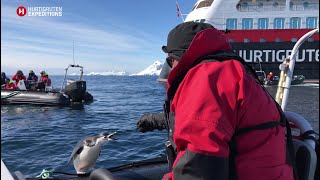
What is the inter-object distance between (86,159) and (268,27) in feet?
106

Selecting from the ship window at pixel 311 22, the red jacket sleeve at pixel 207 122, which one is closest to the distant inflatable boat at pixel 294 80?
the ship window at pixel 311 22

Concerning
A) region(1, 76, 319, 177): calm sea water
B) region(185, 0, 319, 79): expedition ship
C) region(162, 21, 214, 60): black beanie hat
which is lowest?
region(1, 76, 319, 177): calm sea water

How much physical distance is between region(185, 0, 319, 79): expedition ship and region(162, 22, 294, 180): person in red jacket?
1174 inches

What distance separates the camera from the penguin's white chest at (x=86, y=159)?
3559mm

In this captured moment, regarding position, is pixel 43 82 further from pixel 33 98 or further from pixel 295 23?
pixel 295 23

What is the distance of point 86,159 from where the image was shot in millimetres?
3551

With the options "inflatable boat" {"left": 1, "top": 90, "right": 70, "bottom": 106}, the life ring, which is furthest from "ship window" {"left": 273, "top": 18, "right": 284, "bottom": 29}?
the life ring

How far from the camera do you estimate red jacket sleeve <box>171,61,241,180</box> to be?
1.29 metres

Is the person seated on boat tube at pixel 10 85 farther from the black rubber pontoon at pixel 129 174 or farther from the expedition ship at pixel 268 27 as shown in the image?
the expedition ship at pixel 268 27

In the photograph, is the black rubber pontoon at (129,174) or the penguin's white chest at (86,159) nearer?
the black rubber pontoon at (129,174)

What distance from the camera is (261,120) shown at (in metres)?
1.41

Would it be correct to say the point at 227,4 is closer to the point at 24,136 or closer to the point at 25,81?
the point at 25,81

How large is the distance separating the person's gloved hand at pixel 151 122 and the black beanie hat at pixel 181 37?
0.97 metres

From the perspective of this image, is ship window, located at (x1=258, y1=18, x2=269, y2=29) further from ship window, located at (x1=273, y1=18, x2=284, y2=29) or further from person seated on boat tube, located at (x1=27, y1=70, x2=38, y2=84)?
person seated on boat tube, located at (x1=27, y1=70, x2=38, y2=84)
